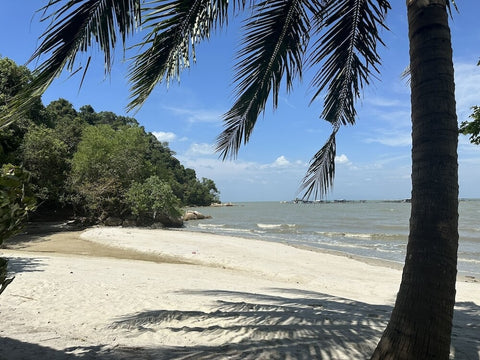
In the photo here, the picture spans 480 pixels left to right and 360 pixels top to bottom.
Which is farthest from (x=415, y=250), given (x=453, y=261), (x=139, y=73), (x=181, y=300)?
(x=181, y=300)

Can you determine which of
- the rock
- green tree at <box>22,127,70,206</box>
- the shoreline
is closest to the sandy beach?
the shoreline

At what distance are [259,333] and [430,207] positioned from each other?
2323mm

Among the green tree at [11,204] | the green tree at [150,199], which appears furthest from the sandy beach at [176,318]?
the green tree at [150,199]

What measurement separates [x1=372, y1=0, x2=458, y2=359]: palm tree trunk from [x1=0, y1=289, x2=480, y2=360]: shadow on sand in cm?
112

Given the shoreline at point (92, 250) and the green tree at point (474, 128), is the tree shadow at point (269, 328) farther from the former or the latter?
the shoreline at point (92, 250)

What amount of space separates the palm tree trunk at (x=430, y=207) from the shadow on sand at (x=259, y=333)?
3.66ft

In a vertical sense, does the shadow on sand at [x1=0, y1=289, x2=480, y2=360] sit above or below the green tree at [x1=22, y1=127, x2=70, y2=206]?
below

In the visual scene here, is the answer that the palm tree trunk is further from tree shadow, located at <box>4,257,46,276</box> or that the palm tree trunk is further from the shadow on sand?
tree shadow, located at <box>4,257,46,276</box>

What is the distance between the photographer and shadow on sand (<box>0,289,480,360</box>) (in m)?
3.07

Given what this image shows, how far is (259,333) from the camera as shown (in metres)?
3.65

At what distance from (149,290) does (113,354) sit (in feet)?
10.8

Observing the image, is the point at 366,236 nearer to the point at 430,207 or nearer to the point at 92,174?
the point at 92,174

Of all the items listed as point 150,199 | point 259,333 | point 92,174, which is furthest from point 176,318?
point 92,174

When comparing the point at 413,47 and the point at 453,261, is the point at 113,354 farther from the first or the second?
the point at 413,47
